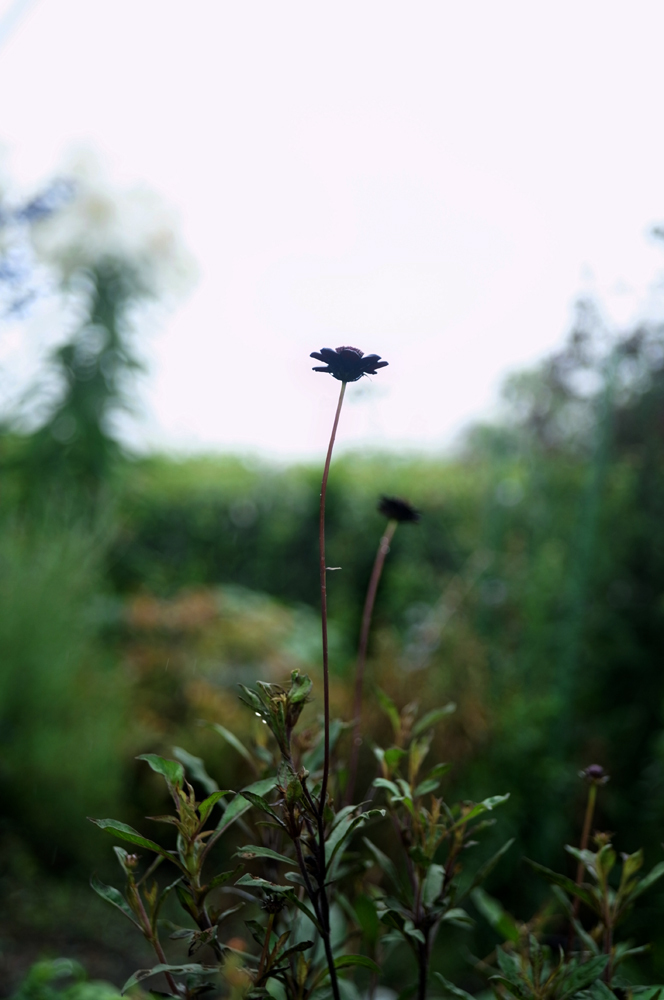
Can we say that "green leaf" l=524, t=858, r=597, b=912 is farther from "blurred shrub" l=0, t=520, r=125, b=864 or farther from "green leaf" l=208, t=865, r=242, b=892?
"blurred shrub" l=0, t=520, r=125, b=864

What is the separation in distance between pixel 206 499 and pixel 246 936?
3494 millimetres

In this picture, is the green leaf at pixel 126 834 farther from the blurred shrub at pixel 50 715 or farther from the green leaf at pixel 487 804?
the blurred shrub at pixel 50 715

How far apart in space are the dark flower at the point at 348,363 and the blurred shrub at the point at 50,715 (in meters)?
2.14

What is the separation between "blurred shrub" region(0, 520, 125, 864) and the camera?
2414mm

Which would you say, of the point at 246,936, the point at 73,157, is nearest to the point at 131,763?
the point at 246,936

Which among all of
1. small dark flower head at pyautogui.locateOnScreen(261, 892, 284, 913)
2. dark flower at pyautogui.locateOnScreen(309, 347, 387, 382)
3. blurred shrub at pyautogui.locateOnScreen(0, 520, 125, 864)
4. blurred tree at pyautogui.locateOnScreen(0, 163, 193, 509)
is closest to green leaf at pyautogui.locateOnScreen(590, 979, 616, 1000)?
small dark flower head at pyautogui.locateOnScreen(261, 892, 284, 913)

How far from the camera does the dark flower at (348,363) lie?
54cm

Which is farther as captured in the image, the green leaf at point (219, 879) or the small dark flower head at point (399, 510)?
the small dark flower head at point (399, 510)

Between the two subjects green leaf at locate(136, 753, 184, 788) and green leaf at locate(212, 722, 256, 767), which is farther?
green leaf at locate(212, 722, 256, 767)

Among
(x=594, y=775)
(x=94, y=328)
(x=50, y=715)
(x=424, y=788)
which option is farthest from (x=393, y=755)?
(x=94, y=328)

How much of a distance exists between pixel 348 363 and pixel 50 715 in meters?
2.35

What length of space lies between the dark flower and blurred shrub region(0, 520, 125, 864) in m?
2.14

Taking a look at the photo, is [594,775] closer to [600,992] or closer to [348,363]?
[600,992]

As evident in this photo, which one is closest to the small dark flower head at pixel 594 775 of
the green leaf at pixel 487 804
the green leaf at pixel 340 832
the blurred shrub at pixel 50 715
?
the green leaf at pixel 487 804
